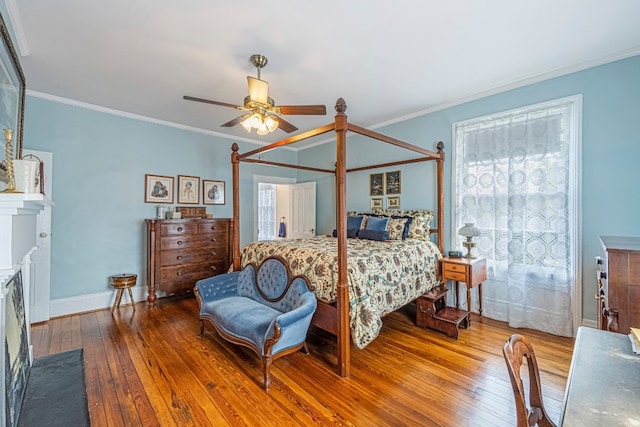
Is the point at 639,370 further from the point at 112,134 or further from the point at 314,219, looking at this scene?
the point at 112,134

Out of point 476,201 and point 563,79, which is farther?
point 476,201

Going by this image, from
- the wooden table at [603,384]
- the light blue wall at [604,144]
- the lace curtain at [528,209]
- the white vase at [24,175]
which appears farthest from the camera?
the lace curtain at [528,209]

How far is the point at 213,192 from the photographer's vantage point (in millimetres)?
4879

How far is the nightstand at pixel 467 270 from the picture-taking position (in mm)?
3020

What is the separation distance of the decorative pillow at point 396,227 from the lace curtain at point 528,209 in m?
0.76

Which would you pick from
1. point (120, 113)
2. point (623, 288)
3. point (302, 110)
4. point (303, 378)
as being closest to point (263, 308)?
point (303, 378)

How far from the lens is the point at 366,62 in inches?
105

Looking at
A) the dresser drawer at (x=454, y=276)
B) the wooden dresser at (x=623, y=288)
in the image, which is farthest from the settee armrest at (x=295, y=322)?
the wooden dresser at (x=623, y=288)

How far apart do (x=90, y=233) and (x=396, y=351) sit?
4075mm

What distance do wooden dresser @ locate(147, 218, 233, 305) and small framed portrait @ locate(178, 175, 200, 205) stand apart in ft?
1.94

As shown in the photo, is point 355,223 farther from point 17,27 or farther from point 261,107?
point 17,27

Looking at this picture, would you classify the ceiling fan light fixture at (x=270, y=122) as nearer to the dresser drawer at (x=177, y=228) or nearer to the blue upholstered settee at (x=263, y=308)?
the blue upholstered settee at (x=263, y=308)

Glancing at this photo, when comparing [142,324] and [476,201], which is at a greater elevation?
[476,201]

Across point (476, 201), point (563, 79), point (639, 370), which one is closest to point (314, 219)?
point (476, 201)
